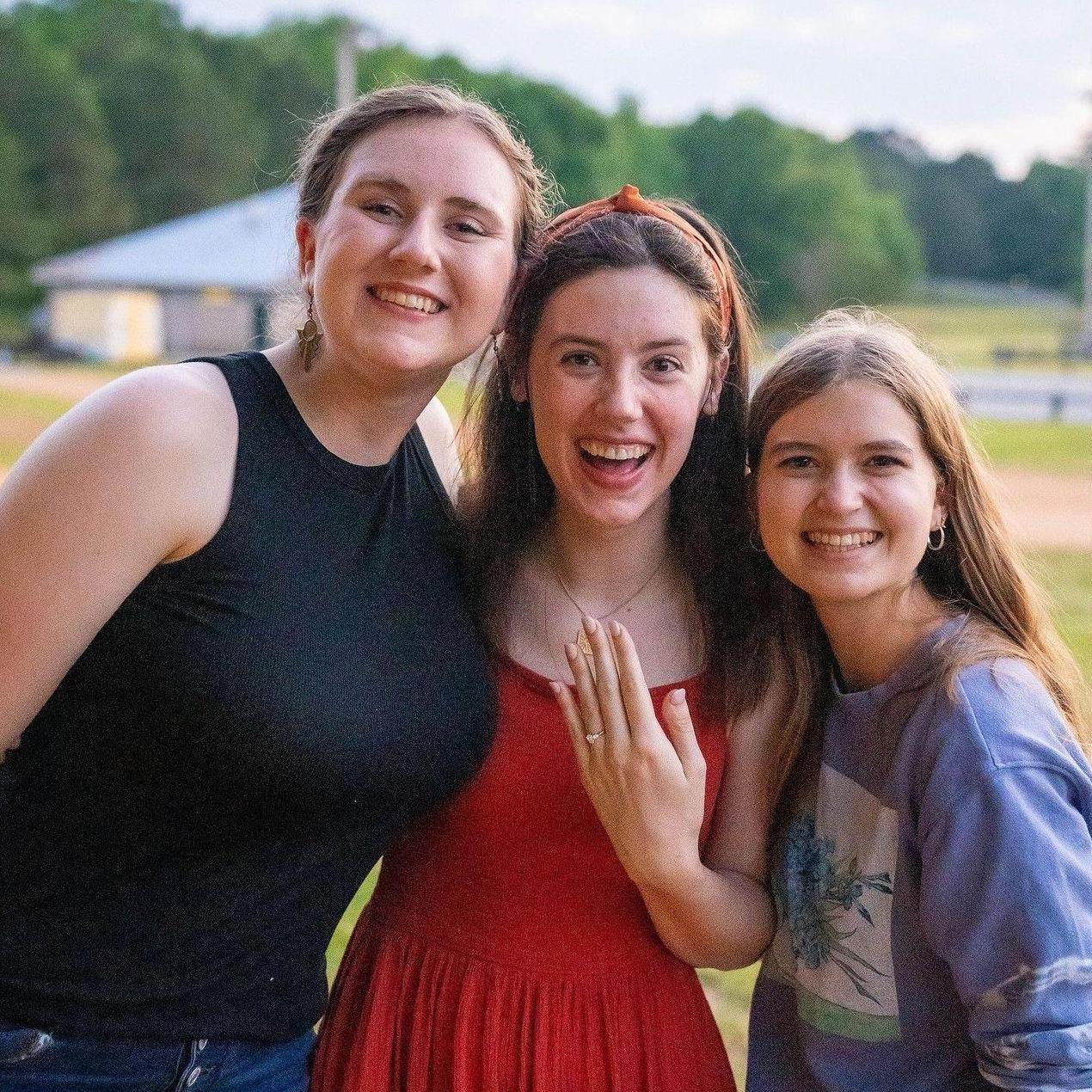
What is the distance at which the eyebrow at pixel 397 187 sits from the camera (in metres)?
2.21

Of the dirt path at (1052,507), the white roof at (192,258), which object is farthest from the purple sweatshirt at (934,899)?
the white roof at (192,258)

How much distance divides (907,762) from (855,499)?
405 millimetres

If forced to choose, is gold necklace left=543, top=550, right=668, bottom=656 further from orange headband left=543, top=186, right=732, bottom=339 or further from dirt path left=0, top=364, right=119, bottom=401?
dirt path left=0, top=364, right=119, bottom=401

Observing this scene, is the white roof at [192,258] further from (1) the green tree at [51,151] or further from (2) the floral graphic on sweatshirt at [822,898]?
(2) the floral graphic on sweatshirt at [822,898]

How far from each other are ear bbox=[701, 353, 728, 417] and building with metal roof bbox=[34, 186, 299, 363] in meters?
39.8

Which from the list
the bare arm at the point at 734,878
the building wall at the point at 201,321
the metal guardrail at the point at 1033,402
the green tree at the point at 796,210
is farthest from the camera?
the green tree at the point at 796,210

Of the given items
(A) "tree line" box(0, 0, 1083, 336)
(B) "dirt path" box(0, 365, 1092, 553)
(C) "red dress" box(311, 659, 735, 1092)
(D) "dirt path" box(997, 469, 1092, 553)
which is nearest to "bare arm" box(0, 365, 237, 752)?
(C) "red dress" box(311, 659, 735, 1092)

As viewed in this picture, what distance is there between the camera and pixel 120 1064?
201cm

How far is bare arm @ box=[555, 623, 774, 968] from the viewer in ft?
6.89

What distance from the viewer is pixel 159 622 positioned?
1941 mm

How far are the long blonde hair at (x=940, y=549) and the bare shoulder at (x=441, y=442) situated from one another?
2.07ft

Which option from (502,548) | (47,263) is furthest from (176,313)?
(502,548)

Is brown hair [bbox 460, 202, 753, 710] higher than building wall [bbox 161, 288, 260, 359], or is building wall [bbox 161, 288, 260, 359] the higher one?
brown hair [bbox 460, 202, 753, 710]

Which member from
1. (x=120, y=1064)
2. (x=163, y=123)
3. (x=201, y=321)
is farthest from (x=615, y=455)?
(x=163, y=123)
